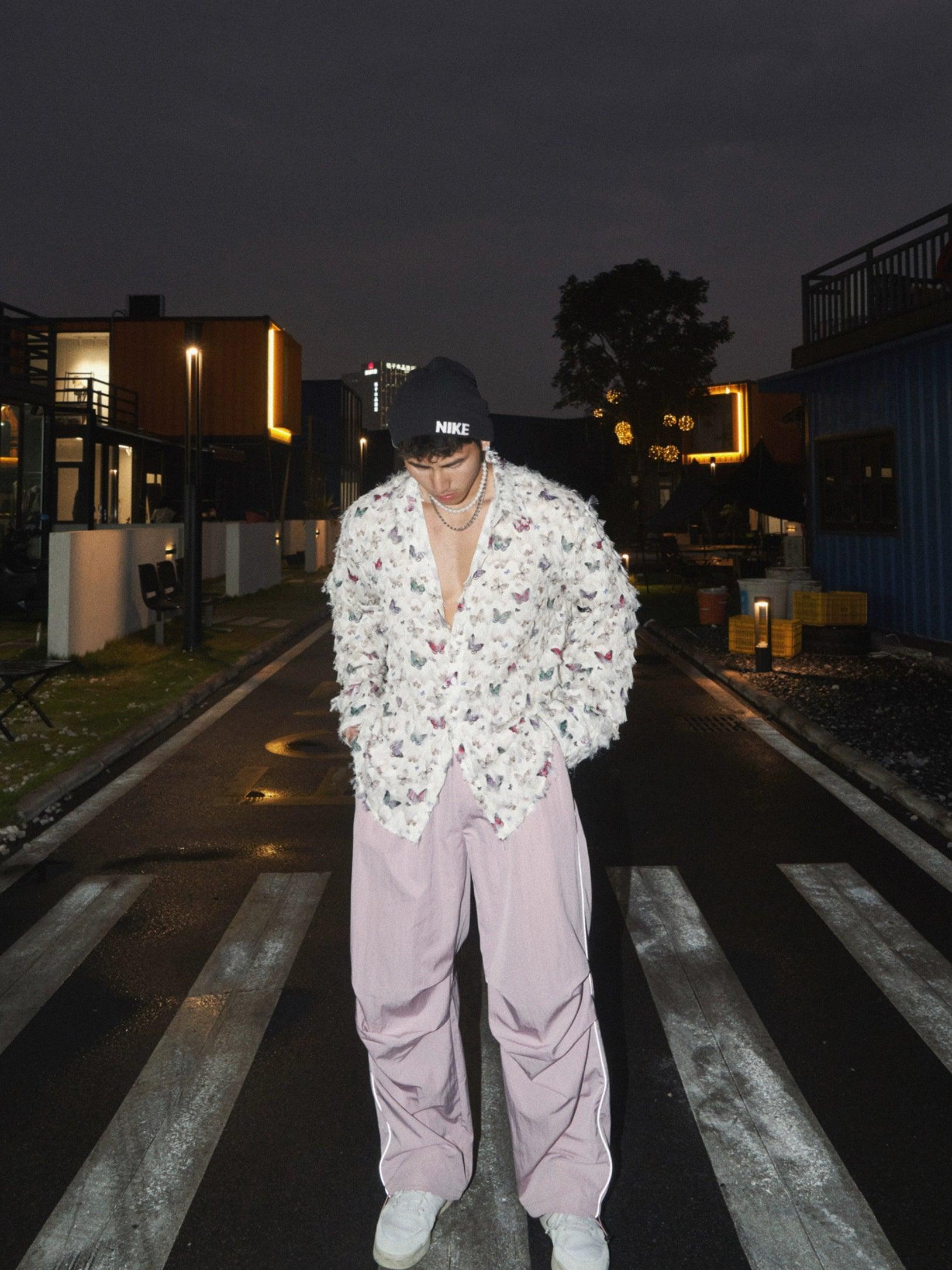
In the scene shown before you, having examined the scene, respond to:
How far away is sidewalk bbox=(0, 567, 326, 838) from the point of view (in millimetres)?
7863

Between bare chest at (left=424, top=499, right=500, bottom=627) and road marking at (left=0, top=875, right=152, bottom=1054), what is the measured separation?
2430mm

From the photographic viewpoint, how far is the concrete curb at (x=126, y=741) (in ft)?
24.3

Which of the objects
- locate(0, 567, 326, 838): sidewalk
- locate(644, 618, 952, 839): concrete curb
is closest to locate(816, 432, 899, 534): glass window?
locate(644, 618, 952, 839): concrete curb

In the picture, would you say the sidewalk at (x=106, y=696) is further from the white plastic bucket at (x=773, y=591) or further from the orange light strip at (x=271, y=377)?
the orange light strip at (x=271, y=377)

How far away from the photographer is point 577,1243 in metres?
2.68

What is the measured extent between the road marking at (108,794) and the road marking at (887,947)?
13.0 feet

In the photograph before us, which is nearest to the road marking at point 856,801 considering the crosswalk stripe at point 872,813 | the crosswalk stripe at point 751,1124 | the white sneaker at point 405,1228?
the crosswalk stripe at point 872,813

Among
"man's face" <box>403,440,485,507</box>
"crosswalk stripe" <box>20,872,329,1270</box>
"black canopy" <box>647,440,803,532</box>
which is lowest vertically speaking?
"crosswalk stripe" <box>20,872,329,1270</box>

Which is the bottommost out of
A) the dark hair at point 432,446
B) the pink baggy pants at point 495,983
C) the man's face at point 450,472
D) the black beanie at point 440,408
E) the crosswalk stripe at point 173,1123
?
the crosswalk stripe at point 173,1123

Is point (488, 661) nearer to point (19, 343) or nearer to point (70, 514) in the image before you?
A: point (19, 343)

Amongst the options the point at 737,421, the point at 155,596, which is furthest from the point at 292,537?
the point at 155,596

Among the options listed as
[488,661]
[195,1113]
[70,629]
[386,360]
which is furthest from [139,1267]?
[386,360]

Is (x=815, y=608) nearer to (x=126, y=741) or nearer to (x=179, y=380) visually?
(x=126, y=741)

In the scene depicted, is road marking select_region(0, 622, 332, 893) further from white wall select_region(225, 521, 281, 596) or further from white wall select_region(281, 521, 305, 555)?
white wall select_region(281, 521, 305, 555)
